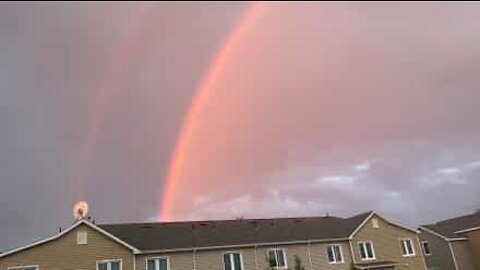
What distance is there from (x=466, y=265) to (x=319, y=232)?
22084 mm

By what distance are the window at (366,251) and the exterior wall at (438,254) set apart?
15.8 metres

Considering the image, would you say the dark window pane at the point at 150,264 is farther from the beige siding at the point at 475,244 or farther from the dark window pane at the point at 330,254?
the beige siding at the point at 475,244

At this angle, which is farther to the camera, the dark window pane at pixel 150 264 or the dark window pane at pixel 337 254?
the dark window pane at pixel 337 254

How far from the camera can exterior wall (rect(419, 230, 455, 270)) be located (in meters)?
56.5

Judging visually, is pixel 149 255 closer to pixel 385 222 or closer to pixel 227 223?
pixel 227 223

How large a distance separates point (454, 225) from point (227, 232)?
105ft

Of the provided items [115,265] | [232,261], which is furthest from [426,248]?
[115,265]

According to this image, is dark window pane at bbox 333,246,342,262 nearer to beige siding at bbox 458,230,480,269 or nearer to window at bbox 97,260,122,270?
window at bbox 97,260,122,270

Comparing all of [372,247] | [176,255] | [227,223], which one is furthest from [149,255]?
[372,247]

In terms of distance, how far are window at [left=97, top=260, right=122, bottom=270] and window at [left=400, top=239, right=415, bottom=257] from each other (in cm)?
2735

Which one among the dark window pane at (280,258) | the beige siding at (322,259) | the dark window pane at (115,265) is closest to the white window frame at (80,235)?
the dark window pane at (115,265)

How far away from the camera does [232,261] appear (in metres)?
39.1

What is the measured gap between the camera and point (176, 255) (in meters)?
37.2

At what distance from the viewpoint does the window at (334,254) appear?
43.2 m
